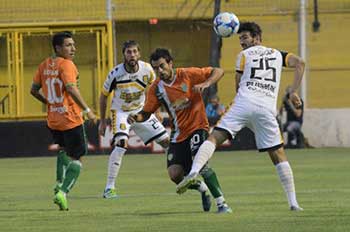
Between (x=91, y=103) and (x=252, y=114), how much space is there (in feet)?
71.6

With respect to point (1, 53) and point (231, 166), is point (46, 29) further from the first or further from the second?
point (231, 166)

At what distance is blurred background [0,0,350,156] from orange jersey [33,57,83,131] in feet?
59.8

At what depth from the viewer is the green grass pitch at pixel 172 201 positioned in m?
11.5

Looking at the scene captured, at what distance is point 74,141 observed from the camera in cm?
1462

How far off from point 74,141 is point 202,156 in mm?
2734

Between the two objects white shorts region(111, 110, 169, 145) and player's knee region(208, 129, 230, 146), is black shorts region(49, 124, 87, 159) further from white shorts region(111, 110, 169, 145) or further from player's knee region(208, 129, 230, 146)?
player's knee region(208, 129, 230, 146)

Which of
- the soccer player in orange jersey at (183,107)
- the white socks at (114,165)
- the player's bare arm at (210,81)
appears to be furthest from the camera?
the white socks at (114,165)

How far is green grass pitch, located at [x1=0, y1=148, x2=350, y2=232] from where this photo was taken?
1152 centimetres

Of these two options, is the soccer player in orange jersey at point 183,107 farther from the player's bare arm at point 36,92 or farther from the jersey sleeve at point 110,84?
the jersey sleeve at point 110,84

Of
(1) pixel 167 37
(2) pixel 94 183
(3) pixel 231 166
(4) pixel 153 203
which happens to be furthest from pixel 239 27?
(1) pixel 167 37

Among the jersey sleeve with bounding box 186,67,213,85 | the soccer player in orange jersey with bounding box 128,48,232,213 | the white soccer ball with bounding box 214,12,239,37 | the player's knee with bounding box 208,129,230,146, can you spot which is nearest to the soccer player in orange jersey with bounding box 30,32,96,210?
the soccer player in orange jersey with bounding box 128,48,232,213

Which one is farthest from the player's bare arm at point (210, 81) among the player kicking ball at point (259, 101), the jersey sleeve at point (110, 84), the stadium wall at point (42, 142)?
the stadium wall at point (42, 142)

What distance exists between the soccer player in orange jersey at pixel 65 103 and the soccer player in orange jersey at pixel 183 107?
1227 mm

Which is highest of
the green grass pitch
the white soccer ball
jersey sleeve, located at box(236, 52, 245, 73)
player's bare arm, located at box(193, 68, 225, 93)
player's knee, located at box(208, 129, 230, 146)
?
Result: the white soccer ball
